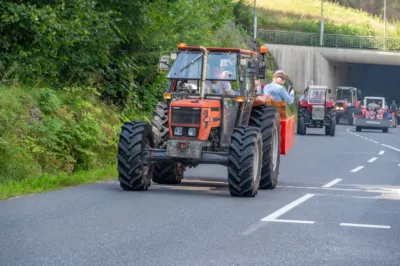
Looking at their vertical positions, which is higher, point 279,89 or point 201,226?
point 279,89

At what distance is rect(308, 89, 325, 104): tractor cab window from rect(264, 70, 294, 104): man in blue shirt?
103 ft

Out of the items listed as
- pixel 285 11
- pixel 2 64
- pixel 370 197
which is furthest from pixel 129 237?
pixel 285 11

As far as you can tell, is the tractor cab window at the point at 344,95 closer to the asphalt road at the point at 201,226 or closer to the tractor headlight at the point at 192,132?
the asphalt road at the point at 201,226

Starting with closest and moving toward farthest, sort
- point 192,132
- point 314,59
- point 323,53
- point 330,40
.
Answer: point 192,132 → point 314,59 → point 323,53 → point 330,40

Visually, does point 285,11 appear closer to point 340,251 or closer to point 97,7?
point 97,7

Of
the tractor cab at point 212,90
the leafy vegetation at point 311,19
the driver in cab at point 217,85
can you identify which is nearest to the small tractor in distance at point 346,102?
the leafy vegetation at point 311,19

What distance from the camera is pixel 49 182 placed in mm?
15422

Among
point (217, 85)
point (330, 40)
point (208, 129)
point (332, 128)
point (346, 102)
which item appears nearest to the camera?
point (208, 129)

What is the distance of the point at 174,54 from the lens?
629 inches

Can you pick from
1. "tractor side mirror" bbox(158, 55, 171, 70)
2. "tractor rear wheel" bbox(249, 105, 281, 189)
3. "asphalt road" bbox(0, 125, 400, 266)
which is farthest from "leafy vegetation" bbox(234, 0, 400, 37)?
"asphalt road" bbox(0, 125, 400, 266)

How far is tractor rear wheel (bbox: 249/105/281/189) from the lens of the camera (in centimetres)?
1589

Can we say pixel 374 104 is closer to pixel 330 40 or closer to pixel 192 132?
pixel 330 40

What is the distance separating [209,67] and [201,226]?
17.6ft

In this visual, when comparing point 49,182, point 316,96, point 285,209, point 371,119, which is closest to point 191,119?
point 49,182
